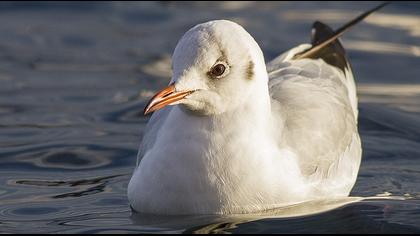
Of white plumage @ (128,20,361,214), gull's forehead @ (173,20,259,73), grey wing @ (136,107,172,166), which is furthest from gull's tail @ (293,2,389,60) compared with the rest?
gull's forehead @ (173,20,259,73)

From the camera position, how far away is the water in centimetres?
793

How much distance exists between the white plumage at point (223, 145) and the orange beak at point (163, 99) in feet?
0.09

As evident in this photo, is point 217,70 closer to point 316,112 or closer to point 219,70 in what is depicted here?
point 219,70

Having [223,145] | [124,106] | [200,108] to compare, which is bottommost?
[223,145]

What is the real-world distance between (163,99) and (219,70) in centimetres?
52

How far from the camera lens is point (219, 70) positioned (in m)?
7.43

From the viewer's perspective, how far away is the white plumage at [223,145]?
737 centimetres

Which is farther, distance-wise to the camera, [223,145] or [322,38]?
[322,38]

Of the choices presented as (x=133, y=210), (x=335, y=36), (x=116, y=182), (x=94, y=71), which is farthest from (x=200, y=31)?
(x=94, y=71)

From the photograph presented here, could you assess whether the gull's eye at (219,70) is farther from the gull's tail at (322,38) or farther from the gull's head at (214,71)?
the gull's tail at (322,38)

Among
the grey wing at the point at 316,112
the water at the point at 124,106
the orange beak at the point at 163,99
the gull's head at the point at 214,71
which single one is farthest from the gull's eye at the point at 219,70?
the water at the point at 124,106

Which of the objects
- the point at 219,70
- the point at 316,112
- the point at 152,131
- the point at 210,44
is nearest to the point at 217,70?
the point at 219,70

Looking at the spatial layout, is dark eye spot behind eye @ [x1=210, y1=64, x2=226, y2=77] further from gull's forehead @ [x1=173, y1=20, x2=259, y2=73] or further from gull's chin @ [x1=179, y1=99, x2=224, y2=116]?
gull's chin @ [x1=179, y1=99, x2=224, y2=116]

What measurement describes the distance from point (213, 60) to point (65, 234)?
1455 mm
